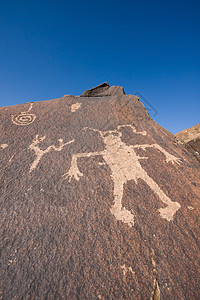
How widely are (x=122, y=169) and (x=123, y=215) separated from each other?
1.91 feet

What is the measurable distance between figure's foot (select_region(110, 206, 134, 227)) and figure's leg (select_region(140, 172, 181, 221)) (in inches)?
12.1

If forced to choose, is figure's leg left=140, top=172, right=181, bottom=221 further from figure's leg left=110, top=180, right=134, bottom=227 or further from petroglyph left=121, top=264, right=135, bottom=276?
petroglyph left=121, top=264, right=135, bottom=276

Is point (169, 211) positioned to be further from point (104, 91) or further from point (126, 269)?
point (104, 91)

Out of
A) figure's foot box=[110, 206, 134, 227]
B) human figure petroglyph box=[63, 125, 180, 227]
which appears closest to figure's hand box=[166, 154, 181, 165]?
human figure petroglyph box=[63, 125, 180, 227]

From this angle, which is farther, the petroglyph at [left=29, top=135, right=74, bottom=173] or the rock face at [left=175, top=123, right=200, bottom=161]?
the rock face at [left=175, top=123, right=200, bottom=161]

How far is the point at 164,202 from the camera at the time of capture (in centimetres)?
183

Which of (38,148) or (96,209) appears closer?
(96,209)

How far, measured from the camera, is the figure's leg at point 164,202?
1.73 metres

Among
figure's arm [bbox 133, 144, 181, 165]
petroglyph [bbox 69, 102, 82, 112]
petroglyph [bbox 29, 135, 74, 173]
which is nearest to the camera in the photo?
petroglyph [bbox 29, 135, 74, 173]

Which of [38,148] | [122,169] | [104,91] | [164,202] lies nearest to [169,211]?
[164,202]

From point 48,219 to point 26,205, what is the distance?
28 cm

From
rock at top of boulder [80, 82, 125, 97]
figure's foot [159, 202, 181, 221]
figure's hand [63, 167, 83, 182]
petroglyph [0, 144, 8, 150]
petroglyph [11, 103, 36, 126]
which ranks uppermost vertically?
rock at top of boulder [80, 82, 125, 97]

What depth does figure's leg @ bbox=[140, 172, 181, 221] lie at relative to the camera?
1.73 meters

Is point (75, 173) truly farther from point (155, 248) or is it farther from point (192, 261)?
point (192, 261)
